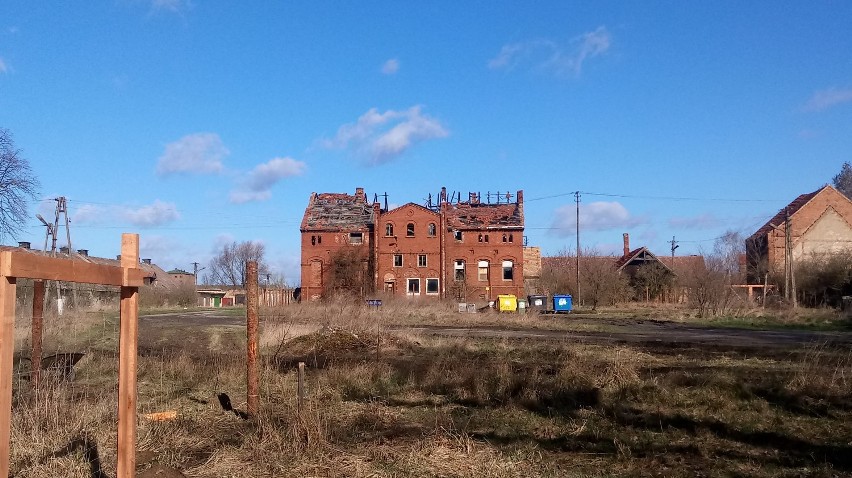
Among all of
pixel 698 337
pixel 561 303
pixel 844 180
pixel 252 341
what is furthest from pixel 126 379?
pixel 844 180

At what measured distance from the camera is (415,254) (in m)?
54.5

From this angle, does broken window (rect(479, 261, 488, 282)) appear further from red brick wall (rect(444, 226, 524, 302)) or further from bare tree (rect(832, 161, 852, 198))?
bare tree (rect(832, 161, 852, 198))

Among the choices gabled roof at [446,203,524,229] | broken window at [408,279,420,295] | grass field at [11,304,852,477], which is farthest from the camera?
gabled roof at [446,203,524,229]

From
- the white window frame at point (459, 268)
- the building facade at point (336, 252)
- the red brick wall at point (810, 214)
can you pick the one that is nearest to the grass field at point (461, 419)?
the building facade at point (336, 252)

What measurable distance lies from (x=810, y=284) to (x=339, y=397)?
4403 centimetres

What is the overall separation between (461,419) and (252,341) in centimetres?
308

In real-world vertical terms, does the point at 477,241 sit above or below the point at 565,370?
above

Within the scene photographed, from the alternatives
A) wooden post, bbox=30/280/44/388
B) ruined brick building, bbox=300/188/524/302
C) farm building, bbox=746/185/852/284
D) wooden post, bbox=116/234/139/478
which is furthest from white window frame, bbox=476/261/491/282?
wooden post, bbox=116/234/139/478

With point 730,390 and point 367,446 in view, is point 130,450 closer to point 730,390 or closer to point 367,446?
point 367,446

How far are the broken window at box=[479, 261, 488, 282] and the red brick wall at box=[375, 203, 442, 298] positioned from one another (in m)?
3.46

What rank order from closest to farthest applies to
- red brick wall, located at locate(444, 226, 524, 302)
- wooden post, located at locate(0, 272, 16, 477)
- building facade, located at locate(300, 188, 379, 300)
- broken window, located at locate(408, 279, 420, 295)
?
wooden post, located at locate(0, 272, 16, 477) → building facade, located at locate(300, 188, 379, 300) → broken window, located at locate(408, 279, 420, 295) → red brick wall, located at locate(444, 226, 524, 302)

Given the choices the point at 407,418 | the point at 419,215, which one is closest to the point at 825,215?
the point at 419,215

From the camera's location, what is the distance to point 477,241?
182 feet

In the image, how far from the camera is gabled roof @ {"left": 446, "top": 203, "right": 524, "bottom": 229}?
55.4 metres
